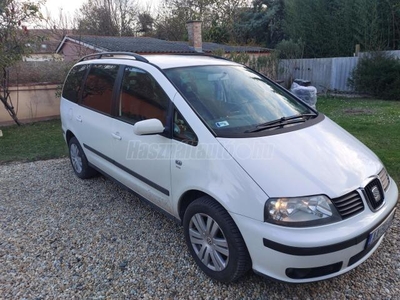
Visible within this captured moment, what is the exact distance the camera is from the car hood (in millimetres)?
1998

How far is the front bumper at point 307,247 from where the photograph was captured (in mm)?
1886

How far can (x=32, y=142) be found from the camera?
720 centimetres

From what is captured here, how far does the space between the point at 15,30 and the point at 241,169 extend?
8461mm

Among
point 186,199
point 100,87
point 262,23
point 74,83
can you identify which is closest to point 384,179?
point 186,199

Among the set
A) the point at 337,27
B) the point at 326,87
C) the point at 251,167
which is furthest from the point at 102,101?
the point at 337,27

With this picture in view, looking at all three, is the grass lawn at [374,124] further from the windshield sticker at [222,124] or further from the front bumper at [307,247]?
the windshield sticker at [222,124]

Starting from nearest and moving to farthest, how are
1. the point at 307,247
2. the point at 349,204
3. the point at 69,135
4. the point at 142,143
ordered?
the point at 307,247, the point at 349,204, the point at 142,143, the point at 69,135

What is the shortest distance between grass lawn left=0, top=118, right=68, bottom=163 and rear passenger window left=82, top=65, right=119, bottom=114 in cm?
255

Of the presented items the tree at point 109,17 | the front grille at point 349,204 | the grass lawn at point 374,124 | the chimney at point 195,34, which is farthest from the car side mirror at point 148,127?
the tree at point 109,17

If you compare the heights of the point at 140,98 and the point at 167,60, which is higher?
the point at 167,60

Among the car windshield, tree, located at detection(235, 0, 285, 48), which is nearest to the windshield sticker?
the car windshield

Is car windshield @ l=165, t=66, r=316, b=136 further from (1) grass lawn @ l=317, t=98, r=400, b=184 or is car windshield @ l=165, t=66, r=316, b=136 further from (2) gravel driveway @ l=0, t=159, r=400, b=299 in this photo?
(1) grass lawn @ l=317, t=98, r=400, b=184

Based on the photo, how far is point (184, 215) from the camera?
2541 mm

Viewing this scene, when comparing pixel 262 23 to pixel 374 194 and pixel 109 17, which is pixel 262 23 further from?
pixel 374 194
